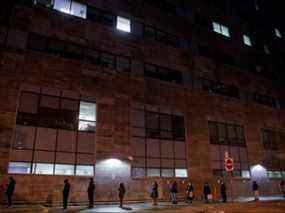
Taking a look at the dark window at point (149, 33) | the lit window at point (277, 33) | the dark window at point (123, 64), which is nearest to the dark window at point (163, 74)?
the dark window at point (123, 64)

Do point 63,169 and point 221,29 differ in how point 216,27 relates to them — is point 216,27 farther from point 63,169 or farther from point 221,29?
point 63,169

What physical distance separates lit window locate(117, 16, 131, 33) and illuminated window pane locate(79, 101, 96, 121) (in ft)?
28.3

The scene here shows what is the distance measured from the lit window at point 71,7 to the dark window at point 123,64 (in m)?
4.98

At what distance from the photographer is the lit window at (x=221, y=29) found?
111 ft

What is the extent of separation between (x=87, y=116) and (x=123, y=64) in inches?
247

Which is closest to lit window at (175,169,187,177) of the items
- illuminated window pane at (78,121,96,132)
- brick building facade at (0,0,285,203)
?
brick building facade at (0,0,285,203)

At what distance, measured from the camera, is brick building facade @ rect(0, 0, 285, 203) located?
1834 cm

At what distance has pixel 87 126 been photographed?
20.4 m

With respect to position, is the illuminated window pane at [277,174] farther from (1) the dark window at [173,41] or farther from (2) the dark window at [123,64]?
(2) the dark window at [123,64]

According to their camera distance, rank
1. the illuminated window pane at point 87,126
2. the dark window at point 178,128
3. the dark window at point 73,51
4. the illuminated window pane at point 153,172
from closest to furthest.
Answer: the illuminated window pane at point 87,126 < the dark window at point 73,51 < the illuminated window pane at point 153,172 < the dark window at point 178,128

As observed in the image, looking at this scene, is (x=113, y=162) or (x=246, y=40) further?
(x=246, y=40)

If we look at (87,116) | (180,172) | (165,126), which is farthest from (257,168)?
(87,116)

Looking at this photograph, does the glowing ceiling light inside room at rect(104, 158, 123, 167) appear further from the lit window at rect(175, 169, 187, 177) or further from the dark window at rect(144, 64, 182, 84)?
the dark window at rect(144, 64, 182, 84)

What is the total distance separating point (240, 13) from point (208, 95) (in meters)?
18.1
